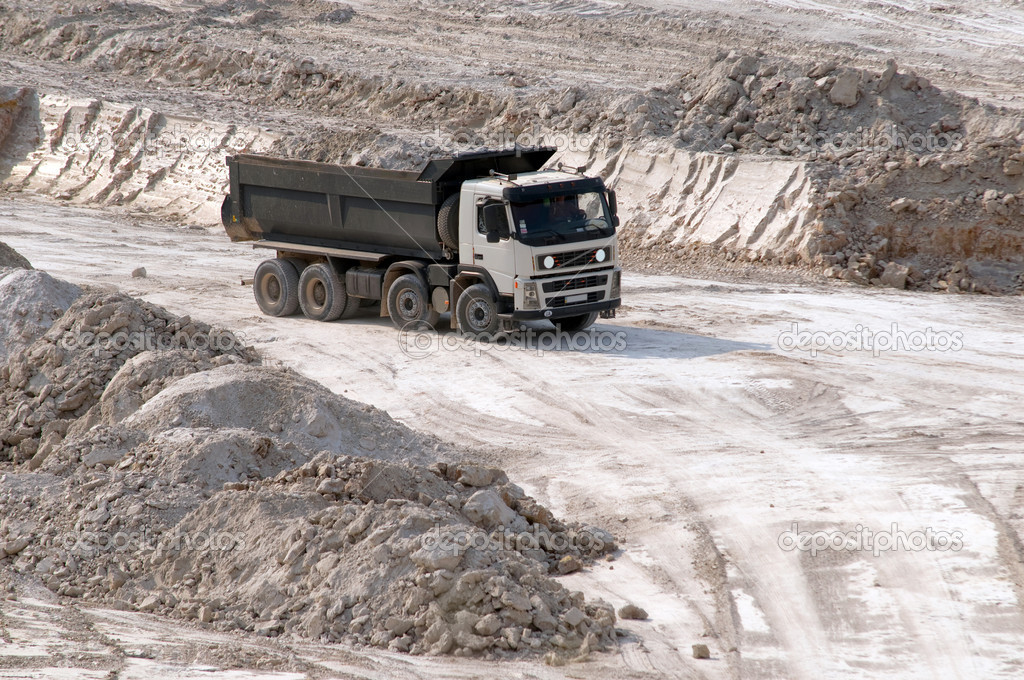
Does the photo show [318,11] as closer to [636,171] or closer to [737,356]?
[636,171]

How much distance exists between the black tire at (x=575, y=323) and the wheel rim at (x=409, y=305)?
Result: 78.1 inches

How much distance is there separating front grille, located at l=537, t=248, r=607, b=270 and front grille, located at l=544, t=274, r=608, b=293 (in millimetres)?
214

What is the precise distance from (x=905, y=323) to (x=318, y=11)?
67.1 feet

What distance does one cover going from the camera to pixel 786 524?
947cm

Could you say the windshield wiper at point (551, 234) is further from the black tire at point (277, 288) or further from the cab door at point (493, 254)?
the black tire at point (277, 288)

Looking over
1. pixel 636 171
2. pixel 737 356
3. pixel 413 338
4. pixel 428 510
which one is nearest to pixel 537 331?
pixel 413 338

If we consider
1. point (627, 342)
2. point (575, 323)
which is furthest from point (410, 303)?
point (627, 342)
